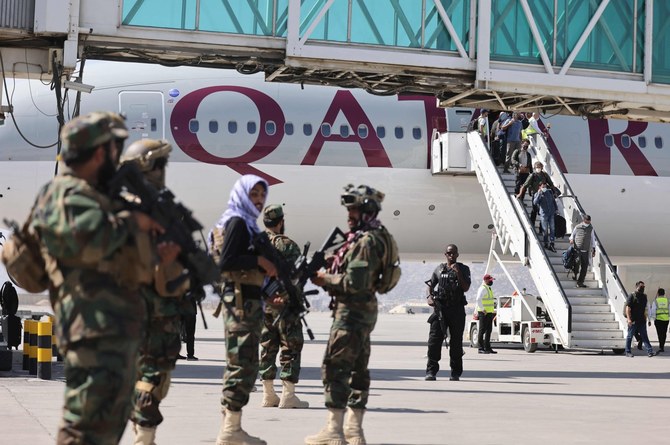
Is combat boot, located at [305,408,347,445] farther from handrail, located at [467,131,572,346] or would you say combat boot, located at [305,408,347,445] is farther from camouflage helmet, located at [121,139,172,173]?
handrail, located at [467,131,572,346]

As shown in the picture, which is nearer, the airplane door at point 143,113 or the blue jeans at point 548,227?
the airplane door at point 143,113

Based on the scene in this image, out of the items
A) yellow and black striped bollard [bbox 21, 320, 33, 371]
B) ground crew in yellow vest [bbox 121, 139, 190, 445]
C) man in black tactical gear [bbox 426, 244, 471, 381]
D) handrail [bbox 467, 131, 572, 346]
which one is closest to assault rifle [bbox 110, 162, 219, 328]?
ground crew in yellow vest [bbox 121, 139, 190, 445]

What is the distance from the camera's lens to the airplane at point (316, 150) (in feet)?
77.3

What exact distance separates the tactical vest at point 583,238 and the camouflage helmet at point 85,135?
1894 centimetres

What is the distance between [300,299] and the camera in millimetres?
9602

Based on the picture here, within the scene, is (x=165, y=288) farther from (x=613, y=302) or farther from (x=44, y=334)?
(x=613, y=302)

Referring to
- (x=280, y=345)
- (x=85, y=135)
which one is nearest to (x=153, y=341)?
(x=85, y=135)

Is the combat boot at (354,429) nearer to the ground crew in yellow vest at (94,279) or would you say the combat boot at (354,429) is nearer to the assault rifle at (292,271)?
the assault rifle at (292,271)

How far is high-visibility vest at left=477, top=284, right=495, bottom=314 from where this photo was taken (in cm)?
2352

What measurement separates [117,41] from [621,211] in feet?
51.0

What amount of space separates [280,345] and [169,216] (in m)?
6.61

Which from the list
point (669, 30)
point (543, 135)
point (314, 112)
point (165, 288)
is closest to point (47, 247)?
point (165, 288)

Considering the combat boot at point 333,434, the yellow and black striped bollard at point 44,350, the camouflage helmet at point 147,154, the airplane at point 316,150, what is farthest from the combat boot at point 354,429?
the airplane at point 316,150

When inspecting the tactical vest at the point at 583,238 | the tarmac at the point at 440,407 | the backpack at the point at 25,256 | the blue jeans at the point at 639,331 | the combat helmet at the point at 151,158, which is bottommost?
the tarmac at the point at 440,407
